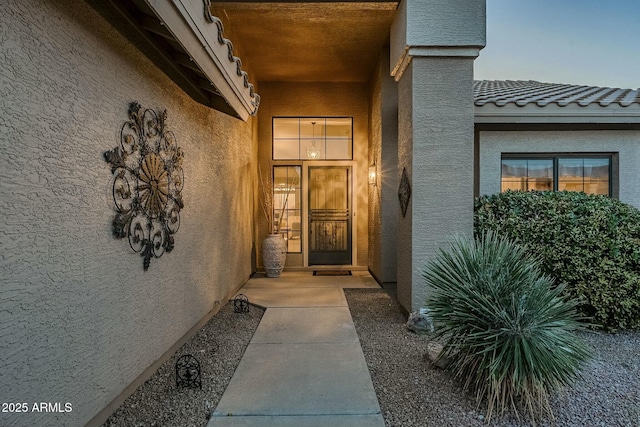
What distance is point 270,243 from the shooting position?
700 centimetres

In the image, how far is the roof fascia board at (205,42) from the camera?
2.36m

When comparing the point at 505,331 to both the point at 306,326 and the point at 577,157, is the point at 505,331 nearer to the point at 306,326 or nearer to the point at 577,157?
the point at 306,326

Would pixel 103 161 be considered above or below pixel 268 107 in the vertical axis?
below

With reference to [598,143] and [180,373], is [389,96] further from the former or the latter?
[180,373]

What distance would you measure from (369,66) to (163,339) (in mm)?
6102

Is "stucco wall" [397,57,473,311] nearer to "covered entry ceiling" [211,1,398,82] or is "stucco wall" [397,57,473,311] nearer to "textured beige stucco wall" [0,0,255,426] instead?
"covered entry ceiling" [211,1,398,82]

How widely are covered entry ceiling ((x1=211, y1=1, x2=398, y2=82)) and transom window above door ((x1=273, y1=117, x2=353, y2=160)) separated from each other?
3.20 ft

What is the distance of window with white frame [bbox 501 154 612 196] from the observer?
5.89m

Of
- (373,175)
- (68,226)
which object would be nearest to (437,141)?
(373,175)

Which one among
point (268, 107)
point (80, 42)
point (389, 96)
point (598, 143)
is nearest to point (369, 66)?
point (389, 96)

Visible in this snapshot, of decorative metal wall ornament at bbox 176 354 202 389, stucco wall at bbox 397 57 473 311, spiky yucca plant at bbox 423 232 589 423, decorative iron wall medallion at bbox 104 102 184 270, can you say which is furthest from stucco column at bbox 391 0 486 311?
decorative iron wall medallion at bbox 104 102 184 270

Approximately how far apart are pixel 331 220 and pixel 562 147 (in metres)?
4.63

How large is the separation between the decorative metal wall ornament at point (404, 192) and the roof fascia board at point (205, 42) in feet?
7.53

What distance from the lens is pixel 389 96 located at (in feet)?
20.2
